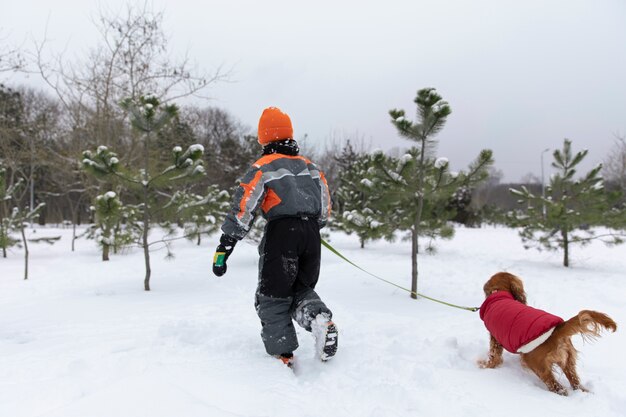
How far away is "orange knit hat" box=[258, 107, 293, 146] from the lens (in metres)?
2.77

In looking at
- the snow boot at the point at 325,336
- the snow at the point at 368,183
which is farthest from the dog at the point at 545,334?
the snow at the point at 368,183

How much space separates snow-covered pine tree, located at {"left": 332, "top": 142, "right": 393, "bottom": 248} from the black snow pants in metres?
3.01

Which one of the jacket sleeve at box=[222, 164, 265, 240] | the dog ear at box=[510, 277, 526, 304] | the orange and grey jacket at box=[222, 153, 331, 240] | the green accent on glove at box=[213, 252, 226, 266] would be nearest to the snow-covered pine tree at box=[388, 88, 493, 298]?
the dog ear at box=[510, 277, 526, 304]

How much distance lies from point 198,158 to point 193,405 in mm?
4587

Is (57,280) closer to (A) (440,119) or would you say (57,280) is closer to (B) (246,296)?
(B) (246,296)

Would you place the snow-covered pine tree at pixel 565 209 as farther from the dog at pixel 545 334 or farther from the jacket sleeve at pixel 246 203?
Result: the jacket sleeve at pixel 246 203

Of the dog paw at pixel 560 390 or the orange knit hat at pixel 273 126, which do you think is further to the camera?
the orange knit hat at pixel 273 126

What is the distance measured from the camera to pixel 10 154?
11766mm

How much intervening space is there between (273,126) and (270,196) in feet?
1.94

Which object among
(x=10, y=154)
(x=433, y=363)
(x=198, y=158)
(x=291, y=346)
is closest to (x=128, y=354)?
(x=291, y=346)

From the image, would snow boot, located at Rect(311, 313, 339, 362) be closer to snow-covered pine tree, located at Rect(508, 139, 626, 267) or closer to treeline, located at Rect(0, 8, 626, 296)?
treeline, located at Rect(0, 8, 626, 296)

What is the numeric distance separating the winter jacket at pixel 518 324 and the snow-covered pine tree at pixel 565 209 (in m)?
8.06

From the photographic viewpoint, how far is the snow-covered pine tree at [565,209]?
29.7 feet

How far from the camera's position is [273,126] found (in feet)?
9.08
